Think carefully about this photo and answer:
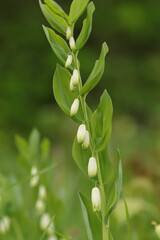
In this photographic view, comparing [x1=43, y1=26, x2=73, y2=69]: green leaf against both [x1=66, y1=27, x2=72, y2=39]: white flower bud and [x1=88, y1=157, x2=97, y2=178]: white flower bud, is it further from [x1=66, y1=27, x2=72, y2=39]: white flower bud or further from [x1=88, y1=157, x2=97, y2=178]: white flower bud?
[x1=88, y1=157, x2=97, y2=178]: white flower bud

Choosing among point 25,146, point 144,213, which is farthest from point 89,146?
point 144,213

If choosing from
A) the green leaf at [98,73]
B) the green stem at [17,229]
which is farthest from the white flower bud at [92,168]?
the green stem at [17,229]

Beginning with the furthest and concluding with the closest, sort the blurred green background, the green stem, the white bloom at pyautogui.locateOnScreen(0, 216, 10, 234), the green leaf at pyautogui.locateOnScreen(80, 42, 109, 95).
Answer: the blurred green background, the green stem, the white bloom at pyautogui.locateOnScreen(0, 216, 10, 234), the green leaf at pyautogui.locateOnScreen(80, 42, 109, 95)

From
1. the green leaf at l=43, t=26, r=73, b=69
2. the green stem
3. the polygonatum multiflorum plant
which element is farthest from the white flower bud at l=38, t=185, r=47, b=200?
the green leaf at l=43, t=26, r=73, b=69

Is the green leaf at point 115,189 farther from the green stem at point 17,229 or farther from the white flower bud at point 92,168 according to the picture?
the green stem at point 17,229

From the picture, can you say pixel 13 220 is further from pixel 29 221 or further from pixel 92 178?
pixel 92 178

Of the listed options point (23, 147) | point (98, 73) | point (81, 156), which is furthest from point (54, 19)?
point (23, 147)
